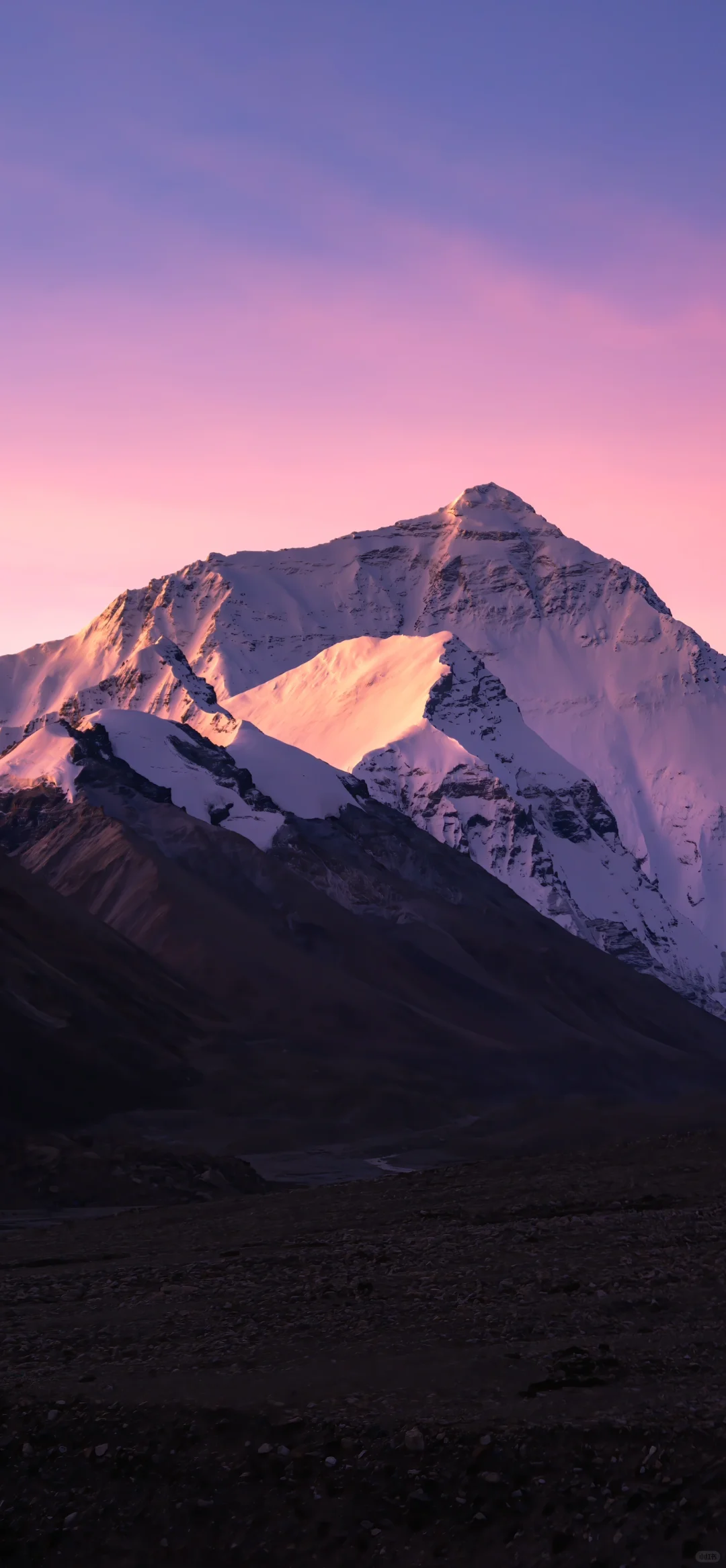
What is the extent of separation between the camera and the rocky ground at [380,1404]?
19.1 m

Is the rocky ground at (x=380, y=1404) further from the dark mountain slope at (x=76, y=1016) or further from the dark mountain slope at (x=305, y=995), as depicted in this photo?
the dark mountain slope at (x=305, y=995)

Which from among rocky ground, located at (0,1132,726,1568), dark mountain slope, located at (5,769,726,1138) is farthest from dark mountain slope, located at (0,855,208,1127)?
rocky ground, located at (0,1132,726,1568)

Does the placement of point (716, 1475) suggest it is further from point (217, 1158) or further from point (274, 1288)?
point (217, 1158)

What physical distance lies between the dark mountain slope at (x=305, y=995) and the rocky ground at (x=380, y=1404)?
85.2m

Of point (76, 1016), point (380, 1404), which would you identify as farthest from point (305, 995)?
point (380, 1404)

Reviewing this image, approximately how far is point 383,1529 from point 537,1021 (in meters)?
171

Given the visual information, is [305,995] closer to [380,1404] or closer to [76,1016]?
[76,1016]

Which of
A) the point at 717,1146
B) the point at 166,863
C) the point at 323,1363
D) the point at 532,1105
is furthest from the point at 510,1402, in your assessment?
the point at 166,863

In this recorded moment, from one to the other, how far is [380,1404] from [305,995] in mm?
140635

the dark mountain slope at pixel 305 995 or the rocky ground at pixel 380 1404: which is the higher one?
the dark mountain slope at pixel 305 995

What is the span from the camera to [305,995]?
16200cm

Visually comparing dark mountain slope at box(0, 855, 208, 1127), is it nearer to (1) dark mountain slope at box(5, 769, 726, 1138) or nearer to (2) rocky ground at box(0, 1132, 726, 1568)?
(1) dark mountain slope at box(5, 769, 726, 1138)

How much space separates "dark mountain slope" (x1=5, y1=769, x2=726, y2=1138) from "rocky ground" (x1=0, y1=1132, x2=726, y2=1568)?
85164 millimetres

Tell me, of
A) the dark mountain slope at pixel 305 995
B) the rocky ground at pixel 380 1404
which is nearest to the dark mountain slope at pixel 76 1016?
the dark mountain slope at pixel 305 995
